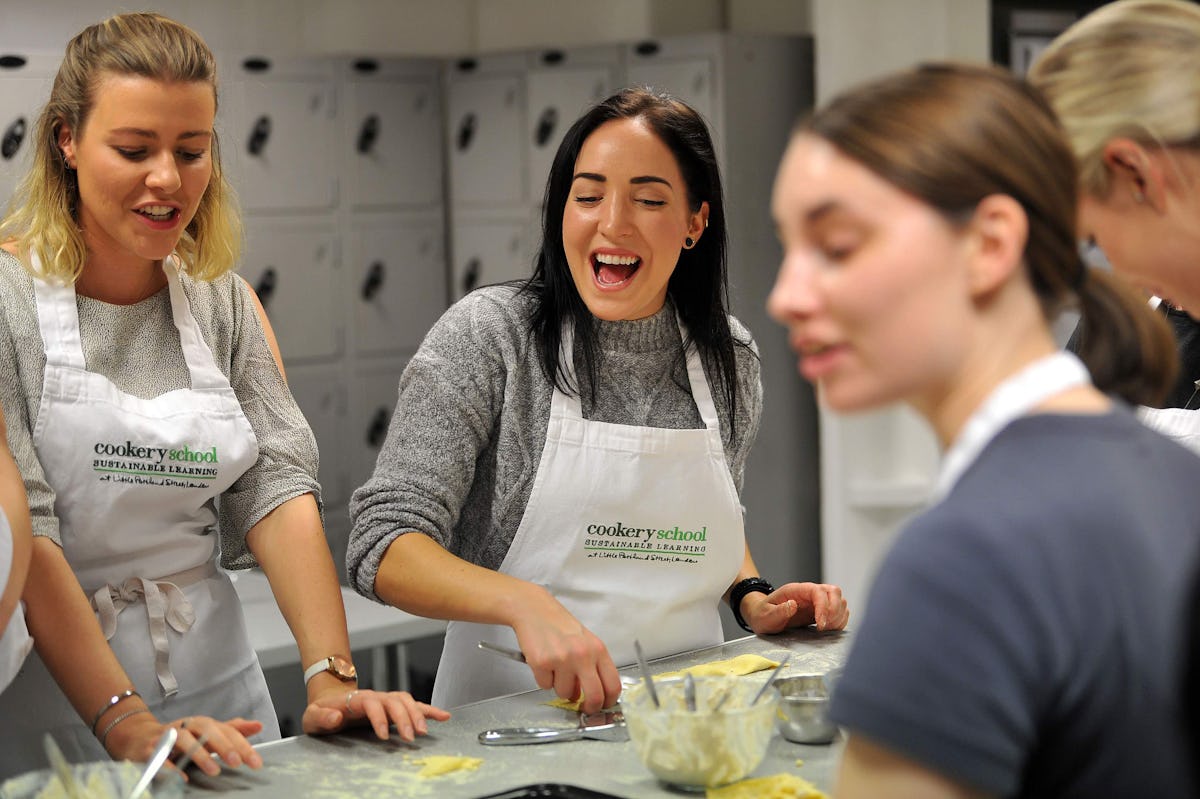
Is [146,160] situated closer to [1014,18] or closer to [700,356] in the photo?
[700,356]

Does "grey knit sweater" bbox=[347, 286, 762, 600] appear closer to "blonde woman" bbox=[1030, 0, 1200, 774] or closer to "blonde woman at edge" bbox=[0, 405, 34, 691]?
"blonde woman at edge" bbox=[0, 405, 34, 691]

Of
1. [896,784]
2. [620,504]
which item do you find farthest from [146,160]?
[896,784]

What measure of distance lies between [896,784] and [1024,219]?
1.22ft

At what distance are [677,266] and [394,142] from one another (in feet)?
9.10

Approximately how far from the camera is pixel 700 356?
220cm

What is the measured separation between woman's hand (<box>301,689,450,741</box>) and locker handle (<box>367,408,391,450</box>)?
3.11 meters

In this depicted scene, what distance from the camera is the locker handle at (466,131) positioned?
4836mm

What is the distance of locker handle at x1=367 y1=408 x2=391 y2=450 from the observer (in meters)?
4.77

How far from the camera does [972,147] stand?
902mm

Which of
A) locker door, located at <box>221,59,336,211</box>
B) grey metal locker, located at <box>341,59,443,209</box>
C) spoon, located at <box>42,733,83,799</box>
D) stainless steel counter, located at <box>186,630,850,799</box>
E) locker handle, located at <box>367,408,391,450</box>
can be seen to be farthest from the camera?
locker handle, located at <box>367,408,391,450</box>

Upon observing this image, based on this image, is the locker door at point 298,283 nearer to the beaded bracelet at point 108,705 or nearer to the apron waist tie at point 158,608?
the apron waist tie at point 158,608

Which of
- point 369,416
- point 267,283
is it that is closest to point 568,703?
point 267,283

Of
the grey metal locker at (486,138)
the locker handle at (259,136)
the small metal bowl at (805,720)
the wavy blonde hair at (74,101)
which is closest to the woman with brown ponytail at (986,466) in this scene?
the small metal bowl at (805,720)

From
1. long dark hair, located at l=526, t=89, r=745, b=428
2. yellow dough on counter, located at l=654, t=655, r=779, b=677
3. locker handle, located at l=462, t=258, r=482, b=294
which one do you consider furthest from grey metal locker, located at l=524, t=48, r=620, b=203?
yellow dough on counter, located at l=654, t=655, r=779, b=677
